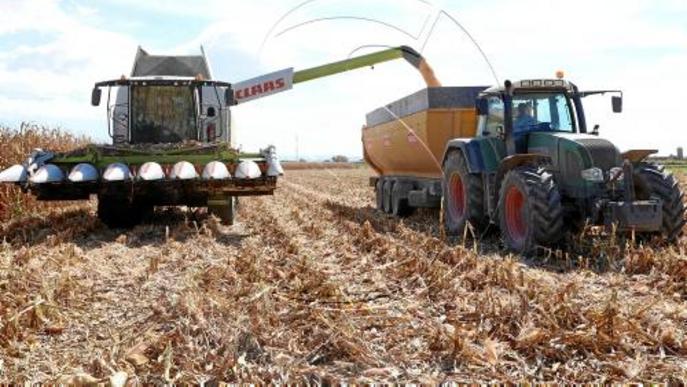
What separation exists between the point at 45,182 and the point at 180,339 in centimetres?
593

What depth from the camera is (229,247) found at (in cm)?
877

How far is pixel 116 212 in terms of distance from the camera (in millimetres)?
10562

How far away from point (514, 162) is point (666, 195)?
1.76 m

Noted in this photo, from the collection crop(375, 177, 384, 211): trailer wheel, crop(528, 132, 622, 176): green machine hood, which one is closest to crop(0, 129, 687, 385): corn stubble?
crop(528, 132, 622, 176): green machine hood

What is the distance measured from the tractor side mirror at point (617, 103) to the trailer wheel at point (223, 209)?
5.61m

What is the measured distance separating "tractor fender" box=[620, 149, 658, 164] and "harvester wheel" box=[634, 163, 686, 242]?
406 mm

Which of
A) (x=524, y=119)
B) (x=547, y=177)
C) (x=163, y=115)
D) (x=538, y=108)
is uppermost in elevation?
(x=163, y=115)

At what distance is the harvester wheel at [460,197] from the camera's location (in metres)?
9.25

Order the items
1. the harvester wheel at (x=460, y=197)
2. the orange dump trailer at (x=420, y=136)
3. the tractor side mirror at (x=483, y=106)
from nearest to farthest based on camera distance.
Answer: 1. the tractor side mirror at (x=483, y=106)
2. the harvester wheel at (x=460, y=197)
3. the orange dump trailer at (x=420, y=136)

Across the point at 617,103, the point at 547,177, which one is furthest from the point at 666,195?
the point at 617,103

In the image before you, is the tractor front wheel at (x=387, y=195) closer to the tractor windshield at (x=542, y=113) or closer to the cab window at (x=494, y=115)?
the cab window at (x=494, y=115)

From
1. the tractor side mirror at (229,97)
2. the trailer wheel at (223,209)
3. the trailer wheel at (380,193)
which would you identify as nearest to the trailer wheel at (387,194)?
the trailer wheel at (380,193)

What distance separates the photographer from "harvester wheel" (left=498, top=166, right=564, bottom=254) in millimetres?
7473

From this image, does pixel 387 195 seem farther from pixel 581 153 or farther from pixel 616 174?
pixel 616 174
